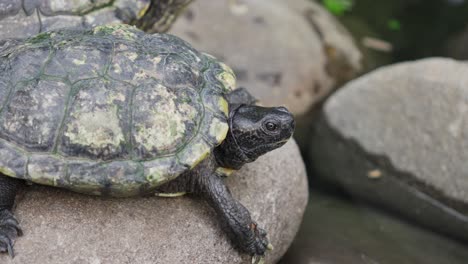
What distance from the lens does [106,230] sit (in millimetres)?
3176

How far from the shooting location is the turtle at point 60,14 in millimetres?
4156

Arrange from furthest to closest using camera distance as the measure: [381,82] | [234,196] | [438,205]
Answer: [381,82]
[438,205]
[234,196]

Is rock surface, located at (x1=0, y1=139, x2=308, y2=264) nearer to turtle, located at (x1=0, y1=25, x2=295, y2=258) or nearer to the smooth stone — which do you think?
turtle, located at (x1=0, y1=25, x2=295, y2=258)

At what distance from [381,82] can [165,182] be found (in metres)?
3.21

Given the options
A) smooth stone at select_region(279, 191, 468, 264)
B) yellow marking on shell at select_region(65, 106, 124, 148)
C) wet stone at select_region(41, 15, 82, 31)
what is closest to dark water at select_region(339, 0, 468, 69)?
smooth stone at select_region(279, 191, 468, 264)

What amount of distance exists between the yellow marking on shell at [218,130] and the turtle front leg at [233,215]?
0.84ft

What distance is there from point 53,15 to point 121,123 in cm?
158

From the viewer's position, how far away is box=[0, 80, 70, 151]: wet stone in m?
3.03

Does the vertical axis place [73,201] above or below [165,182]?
below

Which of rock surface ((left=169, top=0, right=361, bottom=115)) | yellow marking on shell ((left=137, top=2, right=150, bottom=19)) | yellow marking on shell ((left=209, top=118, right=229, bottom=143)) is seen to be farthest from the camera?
rock surface ((left=169, top=0, right=361, bottom=115))

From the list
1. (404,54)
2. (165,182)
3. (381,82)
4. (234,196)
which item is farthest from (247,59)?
(165,182)

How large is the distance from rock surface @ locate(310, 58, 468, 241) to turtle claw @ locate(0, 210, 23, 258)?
3303 mm

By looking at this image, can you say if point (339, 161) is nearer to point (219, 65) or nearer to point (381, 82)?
point (381, 82)

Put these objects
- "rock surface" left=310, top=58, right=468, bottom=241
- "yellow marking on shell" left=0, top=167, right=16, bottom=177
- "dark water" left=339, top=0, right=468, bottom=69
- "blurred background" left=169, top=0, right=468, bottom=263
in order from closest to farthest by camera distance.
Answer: "yellow marking on shell" left=0, top=167, right=16, bottom=177 → "blurred background" left=169, top=0, right=468, bottom=263 → "rock surface" left=310, top=58, right=468, bottom=241 → "dark water" left=339, top=0, right=468, bottom=69
